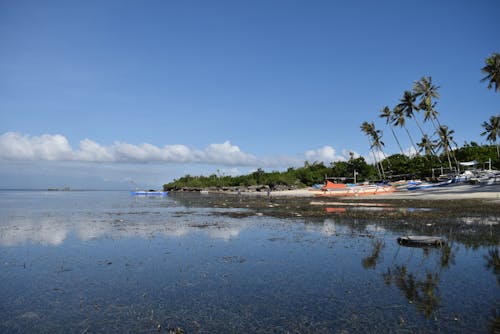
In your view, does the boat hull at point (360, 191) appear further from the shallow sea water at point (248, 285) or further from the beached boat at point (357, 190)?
the shallow sea water at point (248, 285)

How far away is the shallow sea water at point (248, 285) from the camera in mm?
7852

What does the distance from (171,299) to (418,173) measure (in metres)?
98.1

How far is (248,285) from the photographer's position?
35.4 ft

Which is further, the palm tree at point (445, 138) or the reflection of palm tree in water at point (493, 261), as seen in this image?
the palm tree at point (445, 138)

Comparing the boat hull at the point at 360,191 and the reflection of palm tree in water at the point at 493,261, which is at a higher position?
the boat hull at the point at 360,191

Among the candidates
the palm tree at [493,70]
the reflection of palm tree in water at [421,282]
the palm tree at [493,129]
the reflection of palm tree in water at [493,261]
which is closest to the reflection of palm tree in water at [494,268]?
the reflection of palm tree in water at [493,261]

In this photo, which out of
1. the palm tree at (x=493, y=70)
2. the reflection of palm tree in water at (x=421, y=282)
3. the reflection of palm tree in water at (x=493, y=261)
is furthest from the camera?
the palm tree at (x=493, y=70)

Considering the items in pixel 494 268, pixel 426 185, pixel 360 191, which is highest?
pixel 426 185

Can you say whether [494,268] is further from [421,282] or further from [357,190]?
[357,190]

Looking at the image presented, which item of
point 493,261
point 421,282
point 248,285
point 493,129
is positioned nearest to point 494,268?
point 493,261

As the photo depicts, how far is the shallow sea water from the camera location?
7.85 metres

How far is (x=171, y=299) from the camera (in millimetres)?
9508

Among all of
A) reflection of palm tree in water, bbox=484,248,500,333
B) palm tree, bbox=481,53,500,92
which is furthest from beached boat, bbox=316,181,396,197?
reflection of palm tree in water, bbox=484,248,500,333

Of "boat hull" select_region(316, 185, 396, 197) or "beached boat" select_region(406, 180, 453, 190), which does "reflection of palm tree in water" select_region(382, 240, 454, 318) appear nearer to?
"boat hull" select_region(316, 185, 396, 197)
